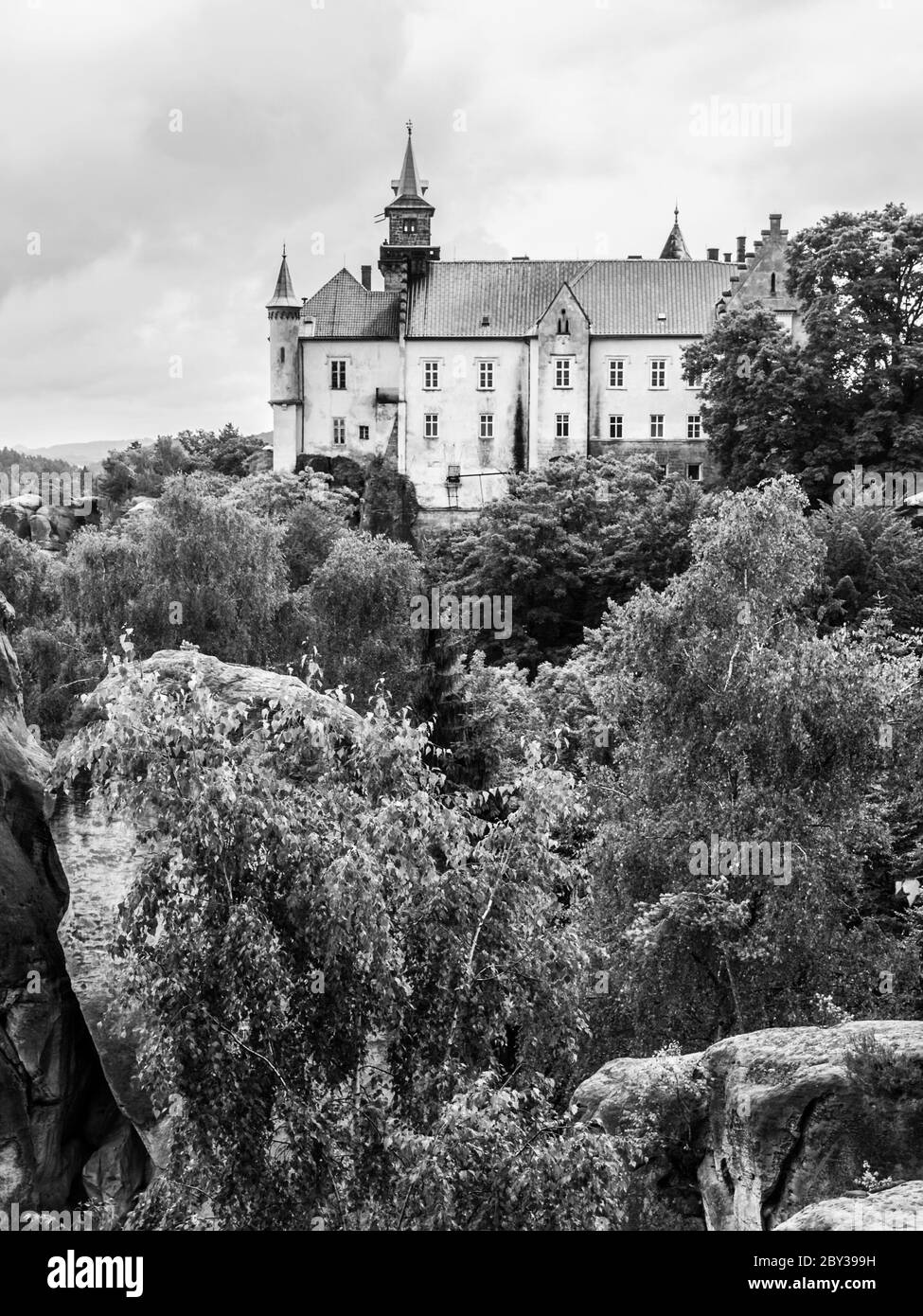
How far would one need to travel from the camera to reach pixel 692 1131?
18000mm

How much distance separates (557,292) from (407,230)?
30.3ft

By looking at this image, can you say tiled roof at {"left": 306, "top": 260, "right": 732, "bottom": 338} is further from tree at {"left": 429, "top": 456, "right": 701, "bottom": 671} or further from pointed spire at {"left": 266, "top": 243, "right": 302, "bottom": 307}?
tree at {"left": 429, "top": 456, "right": 701, "bottom": 671}

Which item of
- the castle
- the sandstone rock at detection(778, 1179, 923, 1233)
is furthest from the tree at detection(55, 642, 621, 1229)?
the castle

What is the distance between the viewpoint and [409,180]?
9150cm

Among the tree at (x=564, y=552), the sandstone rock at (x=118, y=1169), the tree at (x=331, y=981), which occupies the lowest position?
the sandstone rock at (x=118, y=1169)

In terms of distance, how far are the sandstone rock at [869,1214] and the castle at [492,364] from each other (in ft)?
235

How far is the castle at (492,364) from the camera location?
278ft

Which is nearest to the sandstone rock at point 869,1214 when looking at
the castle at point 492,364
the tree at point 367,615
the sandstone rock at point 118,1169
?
the sandstone rock at point 118,1169

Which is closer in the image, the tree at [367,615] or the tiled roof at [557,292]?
the tree at [367,615]

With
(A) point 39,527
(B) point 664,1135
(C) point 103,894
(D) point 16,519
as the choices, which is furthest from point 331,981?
(A) point 39,527

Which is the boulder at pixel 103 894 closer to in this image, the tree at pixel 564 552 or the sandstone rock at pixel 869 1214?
the sandstone rock at pixel 869 1214

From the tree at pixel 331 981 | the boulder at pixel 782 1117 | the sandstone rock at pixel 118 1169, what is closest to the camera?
the tree at pixel 331 981
